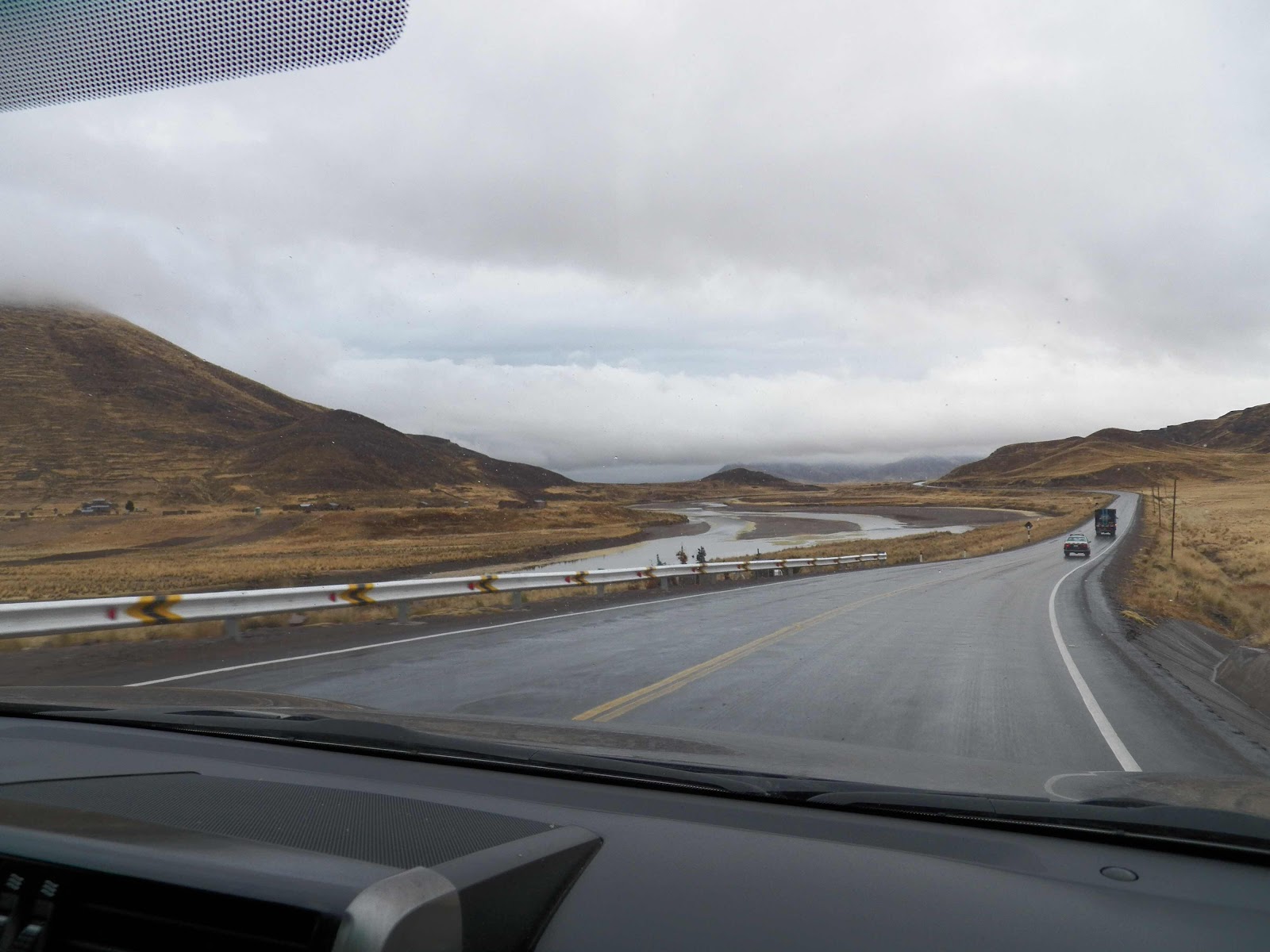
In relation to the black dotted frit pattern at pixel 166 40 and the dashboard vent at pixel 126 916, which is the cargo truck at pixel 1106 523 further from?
the dashboard vent at pixel 126 916

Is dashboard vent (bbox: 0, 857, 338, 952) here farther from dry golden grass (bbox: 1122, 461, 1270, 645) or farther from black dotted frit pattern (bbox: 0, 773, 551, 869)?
dry golden grass (bbox: 1122, 461, 1270, 645)

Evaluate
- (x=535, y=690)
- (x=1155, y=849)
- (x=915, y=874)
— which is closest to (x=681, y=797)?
(x=915, y=874)

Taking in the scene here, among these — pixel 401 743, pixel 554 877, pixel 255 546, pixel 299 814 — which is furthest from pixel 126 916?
pixel 255 546

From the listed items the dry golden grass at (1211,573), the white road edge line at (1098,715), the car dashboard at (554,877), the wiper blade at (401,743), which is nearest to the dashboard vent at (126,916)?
the car dashboard at (554,877)

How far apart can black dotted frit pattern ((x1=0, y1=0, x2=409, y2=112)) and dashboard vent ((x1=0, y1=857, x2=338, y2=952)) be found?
15.9 ft

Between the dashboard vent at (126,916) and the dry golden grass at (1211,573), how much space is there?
14.8m

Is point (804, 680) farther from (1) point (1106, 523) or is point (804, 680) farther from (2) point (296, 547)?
(1) point (1106, 523)

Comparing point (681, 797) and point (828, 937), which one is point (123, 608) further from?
point (828, 937)

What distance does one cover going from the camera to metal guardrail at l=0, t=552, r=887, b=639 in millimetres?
9930

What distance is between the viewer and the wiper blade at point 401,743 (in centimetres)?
325

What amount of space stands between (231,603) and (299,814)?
1064 centimetres

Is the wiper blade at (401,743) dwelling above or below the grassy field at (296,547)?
above

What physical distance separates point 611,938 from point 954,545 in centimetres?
5362

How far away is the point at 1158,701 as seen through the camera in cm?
887
